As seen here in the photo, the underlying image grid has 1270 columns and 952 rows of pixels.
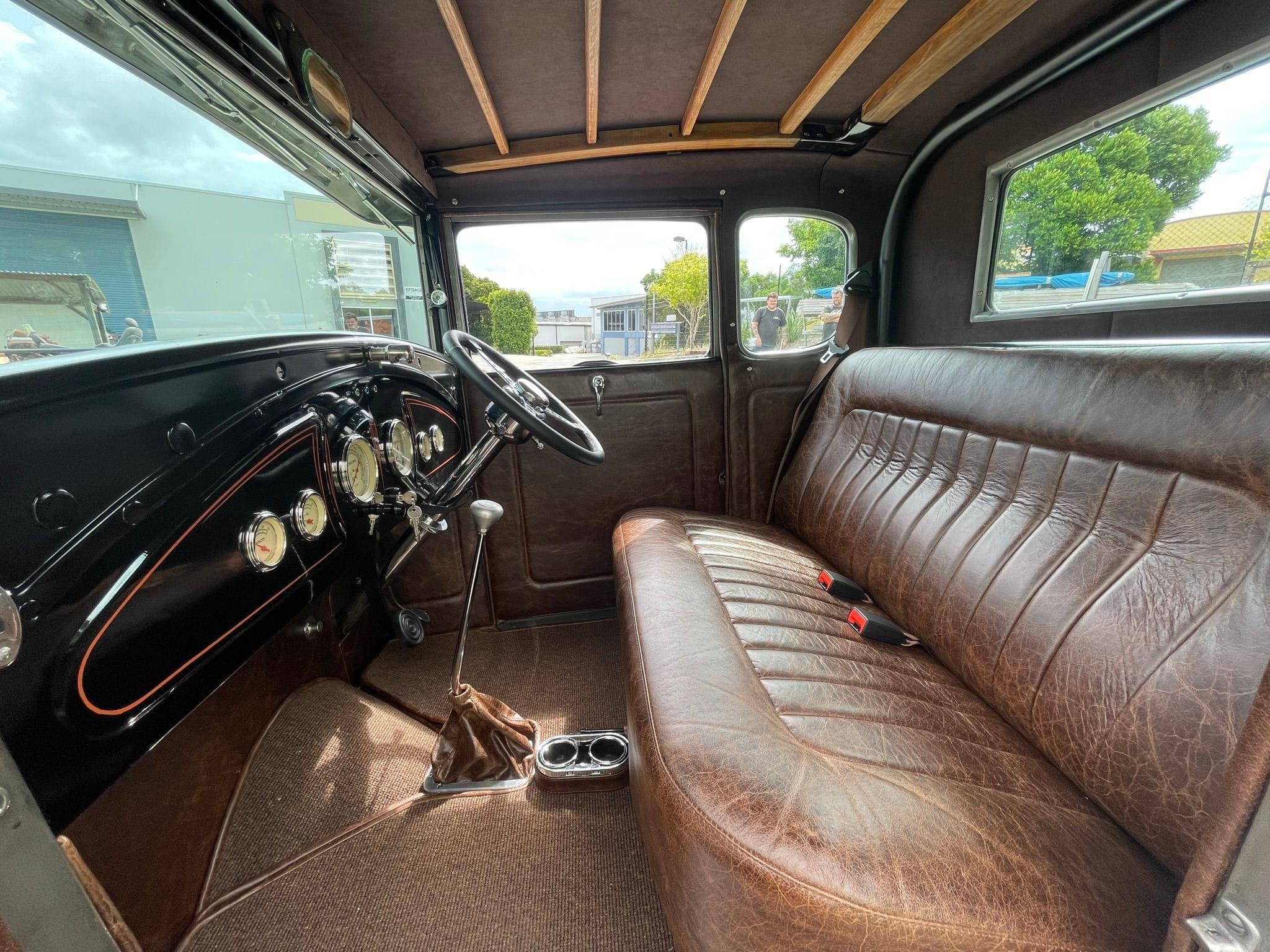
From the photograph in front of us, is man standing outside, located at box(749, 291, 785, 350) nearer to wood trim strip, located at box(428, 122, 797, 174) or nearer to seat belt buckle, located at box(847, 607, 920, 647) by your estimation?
wood trim strip, located at box(428, 122, 797, 174)

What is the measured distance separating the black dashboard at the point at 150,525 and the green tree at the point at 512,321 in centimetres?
89

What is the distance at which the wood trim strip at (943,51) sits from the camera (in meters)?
1.29

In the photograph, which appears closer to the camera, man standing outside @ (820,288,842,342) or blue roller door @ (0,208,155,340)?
blue roller door @ (0,208,155,340)

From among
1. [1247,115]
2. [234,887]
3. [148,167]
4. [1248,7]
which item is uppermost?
[1248,7]

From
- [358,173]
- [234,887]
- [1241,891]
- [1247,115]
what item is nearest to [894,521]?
[1241,891]

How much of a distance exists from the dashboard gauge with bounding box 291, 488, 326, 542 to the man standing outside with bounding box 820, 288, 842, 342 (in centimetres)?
207

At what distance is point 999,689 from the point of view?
98 centimetres

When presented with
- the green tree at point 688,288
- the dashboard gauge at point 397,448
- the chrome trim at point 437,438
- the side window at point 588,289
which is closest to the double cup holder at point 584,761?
the dashboard gauge at point 397,448

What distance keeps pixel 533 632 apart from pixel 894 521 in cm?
146

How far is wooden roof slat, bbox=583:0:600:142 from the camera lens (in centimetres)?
119

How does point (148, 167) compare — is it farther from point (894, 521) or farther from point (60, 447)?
point (894, 521)

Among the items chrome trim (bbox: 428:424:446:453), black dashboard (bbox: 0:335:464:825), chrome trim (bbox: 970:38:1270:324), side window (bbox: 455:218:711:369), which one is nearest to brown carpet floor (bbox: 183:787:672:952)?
black dashboard (bbox: 0:335:464:825)

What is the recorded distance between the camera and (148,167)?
0.87 metres

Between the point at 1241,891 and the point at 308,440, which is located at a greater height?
the point at 308,440
